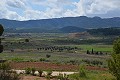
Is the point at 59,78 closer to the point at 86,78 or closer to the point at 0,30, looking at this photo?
the point at 86,78

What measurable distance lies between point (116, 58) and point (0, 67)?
11261mm

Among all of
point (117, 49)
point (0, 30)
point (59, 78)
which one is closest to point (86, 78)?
point (59, 78)

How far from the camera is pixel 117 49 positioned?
84.9ft

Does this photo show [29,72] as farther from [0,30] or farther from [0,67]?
[0,67]

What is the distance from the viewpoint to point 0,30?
40906 millimetres

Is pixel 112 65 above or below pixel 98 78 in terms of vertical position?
above

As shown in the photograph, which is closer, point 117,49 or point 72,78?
point 117,49

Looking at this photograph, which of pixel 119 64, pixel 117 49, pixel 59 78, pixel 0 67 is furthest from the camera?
pixel 59 78

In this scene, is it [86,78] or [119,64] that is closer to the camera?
[119,64]

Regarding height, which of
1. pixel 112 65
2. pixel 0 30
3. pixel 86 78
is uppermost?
pixel 0 30

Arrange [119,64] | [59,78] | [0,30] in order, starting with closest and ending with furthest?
[119,64] < [59,78] < [0,30]

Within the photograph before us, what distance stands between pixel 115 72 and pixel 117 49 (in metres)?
3.33

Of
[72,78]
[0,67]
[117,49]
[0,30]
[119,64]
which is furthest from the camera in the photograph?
[0,30]

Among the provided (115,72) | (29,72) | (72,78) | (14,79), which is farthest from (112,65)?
(29,72)
